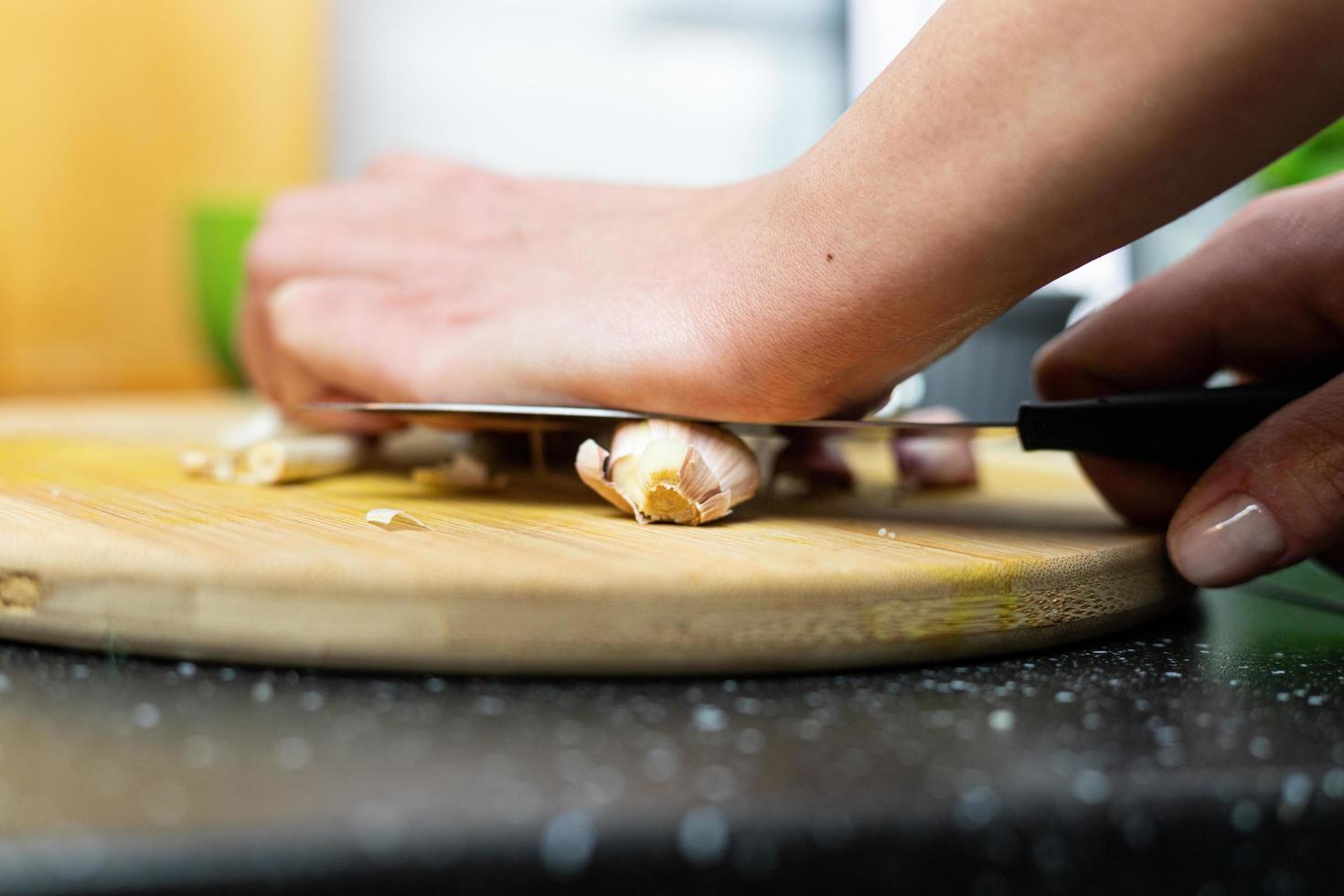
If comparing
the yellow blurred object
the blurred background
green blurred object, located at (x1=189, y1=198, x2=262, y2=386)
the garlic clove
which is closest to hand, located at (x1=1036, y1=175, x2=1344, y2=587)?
the garlic clove

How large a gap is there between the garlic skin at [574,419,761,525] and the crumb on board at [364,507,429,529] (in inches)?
3.2

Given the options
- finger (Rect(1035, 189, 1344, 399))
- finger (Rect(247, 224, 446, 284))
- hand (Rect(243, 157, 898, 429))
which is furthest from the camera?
finger (Rect(247, 224, 446, 284))

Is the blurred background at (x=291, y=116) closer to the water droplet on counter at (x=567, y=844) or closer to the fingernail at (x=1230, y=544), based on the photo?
the fingernail at (x=1230, y=544)

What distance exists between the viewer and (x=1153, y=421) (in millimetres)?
527

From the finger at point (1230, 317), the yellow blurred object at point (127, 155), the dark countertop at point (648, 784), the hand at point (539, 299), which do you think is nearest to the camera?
the dark countertop at point (648, 784)

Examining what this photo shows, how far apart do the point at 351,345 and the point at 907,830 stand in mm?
521

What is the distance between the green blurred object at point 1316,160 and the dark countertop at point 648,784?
1.12m

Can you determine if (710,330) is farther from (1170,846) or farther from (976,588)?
(1170,846)

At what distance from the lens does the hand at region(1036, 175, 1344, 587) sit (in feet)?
1.49

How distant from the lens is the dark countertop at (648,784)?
9.6 inches

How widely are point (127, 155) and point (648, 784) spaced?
260 cm

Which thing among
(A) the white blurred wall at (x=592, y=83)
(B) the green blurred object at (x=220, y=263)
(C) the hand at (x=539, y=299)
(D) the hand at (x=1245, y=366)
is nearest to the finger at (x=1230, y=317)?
(D) the hand at (x=1245, y=366)

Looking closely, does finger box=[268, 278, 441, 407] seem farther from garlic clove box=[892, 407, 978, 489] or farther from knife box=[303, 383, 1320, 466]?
garlic clove box=[892, 407, 978, 489]

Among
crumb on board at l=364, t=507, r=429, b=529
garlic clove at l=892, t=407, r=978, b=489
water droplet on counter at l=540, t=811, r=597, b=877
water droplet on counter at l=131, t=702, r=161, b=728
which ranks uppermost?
water droplet on counter at l=540, t=811, r=597, b=877
